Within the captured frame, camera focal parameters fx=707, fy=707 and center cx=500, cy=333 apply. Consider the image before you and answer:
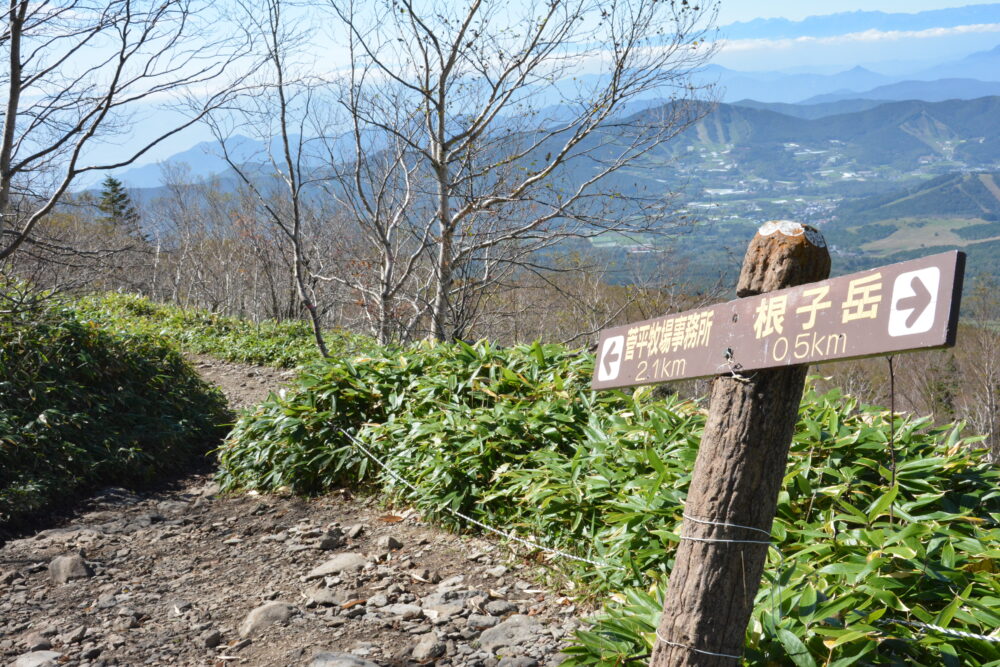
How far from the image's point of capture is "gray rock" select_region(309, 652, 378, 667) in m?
2.75

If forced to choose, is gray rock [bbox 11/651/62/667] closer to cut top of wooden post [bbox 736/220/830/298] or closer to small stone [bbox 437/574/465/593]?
small stone [bbox 437/574/465/593]

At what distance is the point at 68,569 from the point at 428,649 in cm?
248

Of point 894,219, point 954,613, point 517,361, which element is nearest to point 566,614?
point 954,613

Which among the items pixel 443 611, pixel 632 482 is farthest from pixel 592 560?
pixel 443 611

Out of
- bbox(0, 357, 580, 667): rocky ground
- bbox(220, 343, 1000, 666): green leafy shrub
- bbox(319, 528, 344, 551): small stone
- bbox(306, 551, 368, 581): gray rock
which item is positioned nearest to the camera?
bbox(220, 343, 1000, 666): green leafy shrub

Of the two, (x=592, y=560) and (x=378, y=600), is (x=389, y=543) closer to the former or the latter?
(x=378, y=600)

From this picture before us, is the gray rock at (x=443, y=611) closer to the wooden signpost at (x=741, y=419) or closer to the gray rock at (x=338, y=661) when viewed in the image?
the gray rock at (x=338, y=661)

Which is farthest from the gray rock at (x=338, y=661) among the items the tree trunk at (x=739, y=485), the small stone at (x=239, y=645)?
the tree trunk at (x=739, y=485)

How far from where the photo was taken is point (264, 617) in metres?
3.32

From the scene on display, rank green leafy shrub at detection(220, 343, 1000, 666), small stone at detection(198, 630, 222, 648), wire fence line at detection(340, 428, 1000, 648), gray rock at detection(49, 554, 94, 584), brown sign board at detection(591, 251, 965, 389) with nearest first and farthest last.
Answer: brown sign board at detection(591, 251, 965, 389), wire fence line at detection(340, 428, 1000, 648), green leafy shrub at detection(220, 343, 1000, 666), small stone at detection(198, 630, 222, 648), gray rock at detection(49, 554, 94, 584)

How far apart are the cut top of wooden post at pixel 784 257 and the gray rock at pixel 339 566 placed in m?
2.83

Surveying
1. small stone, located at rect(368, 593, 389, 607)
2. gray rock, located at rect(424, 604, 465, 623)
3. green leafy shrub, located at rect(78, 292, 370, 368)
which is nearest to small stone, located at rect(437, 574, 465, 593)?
gray rock, located at rect(424, 604, 465, 623)

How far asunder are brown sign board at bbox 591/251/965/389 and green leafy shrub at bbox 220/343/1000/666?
0.97 m

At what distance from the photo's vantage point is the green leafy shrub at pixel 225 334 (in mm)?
10547
